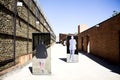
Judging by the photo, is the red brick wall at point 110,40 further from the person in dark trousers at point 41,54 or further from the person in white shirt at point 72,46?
the person in dark trousers at point 41,54

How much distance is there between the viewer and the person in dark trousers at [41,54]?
8961 millimetres

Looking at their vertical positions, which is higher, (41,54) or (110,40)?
(110,40)

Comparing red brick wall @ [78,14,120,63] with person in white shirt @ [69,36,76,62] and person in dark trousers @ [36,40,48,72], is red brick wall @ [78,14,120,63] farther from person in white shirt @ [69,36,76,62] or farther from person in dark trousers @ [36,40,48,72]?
person in dark trousers @ [36,40,48,72]

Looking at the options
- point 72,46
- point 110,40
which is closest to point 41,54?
point 72,46

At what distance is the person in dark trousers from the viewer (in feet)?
29.4

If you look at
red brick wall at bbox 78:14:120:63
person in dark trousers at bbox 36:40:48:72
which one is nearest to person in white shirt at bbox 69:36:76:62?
red brick wall at bbox 78:14:120:63

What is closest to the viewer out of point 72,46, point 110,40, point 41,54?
point 41,54

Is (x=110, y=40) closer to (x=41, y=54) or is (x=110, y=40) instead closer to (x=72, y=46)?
(x=72, y=46)

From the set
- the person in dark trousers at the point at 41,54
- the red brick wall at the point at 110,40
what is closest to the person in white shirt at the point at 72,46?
the red brick wall at the point at 110,40

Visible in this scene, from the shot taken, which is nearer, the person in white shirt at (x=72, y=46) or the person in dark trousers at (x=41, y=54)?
the person in dark trousers at (x=41, y=54)

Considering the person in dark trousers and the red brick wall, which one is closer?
the person in dark trousers

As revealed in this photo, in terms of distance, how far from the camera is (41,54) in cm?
909

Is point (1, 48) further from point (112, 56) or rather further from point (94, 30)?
point (94, 30)

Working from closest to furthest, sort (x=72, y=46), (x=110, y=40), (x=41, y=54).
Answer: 1. (x=41, y=54)
2. (x=72, y=46)
3. (x=110, y=40)
